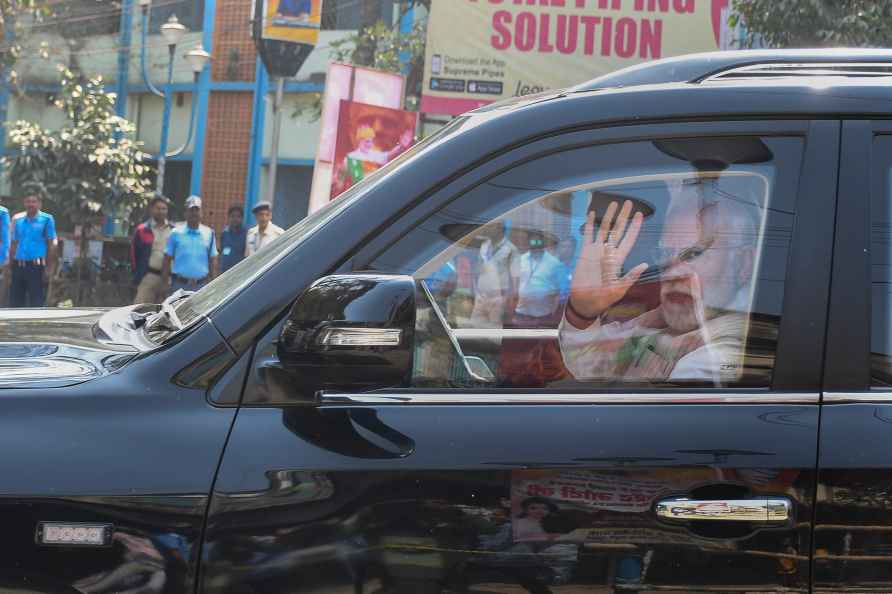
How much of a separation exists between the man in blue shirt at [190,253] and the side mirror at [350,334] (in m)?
9.30

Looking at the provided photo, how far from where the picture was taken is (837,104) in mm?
2025

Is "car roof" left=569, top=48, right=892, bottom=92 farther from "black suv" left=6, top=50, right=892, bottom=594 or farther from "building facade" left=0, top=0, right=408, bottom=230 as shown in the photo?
"building facade" left=0, top=0, right=408, bottom=230

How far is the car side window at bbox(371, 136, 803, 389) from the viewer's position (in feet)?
6.59

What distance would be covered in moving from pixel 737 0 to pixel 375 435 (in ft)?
35.6

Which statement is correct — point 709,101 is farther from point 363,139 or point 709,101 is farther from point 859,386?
point 363,139

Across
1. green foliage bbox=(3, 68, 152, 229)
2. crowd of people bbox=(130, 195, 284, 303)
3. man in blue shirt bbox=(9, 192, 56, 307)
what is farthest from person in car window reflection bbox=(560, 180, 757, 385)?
green foliage bbox=(3, 68, 152, 229)

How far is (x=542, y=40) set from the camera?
13.4 metres

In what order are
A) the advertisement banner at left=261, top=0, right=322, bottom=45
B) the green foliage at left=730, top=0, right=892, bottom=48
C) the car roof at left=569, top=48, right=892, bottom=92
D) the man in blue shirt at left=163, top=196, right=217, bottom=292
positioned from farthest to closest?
the advertisement banner at left=261, top=0, right=322, bottom=45 → the man in blue shirt at left=163, top=196, right=217, bottom=292 → the green foliage at left=730, top=0, right=892, bottom=48 → the car roof at left=569, top=48, right=892, bottom=92

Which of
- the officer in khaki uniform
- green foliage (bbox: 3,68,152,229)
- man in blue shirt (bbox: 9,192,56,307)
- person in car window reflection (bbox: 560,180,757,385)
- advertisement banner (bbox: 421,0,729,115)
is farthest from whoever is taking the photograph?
green foliage (bbox: 3,68,152,229)

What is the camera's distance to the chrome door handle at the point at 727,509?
5.94 feet

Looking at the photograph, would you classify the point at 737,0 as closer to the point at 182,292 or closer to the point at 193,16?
the point at 182,292

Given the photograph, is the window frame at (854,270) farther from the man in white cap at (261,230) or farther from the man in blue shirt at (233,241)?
the man in blue shirt at (233,241)

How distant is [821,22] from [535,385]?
9253 millimetres

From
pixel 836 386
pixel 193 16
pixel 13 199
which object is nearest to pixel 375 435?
pixel 836 386
